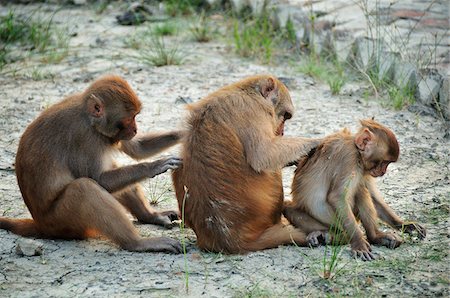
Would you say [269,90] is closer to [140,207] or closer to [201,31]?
[140,207]

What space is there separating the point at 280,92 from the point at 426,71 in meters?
2.88

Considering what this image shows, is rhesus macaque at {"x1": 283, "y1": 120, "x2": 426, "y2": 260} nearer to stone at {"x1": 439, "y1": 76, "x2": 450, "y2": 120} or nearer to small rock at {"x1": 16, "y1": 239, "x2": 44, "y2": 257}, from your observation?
small rock at {"x1": 16, "y1": 239, "x2": 44, "y2": 257}

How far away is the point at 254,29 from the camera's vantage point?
10.8 meters

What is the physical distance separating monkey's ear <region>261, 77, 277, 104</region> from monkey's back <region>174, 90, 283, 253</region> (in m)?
0.34

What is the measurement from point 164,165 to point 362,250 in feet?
4.95

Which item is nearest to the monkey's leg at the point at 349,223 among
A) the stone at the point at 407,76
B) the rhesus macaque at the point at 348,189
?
the rhesus macaque at the point at 348,189

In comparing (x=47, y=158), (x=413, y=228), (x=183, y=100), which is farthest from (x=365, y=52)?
(x=47, y=158)

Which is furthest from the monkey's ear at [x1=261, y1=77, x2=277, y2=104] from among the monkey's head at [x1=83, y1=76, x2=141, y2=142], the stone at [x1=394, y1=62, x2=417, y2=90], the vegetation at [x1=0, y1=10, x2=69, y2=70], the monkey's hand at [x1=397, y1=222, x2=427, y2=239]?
the vegetation at [x1=0, y1=10, x2=69, y2=70]

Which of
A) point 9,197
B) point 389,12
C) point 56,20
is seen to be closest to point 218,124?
point 9,197

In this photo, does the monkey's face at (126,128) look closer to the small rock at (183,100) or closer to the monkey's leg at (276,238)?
the monkey's leg at (276,238)

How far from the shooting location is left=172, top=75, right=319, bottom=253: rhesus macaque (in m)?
5.84

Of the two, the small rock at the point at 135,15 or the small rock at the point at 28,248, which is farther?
the small rock at the point at 135,15

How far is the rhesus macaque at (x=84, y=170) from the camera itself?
596 centimetres

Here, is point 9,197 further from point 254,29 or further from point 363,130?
point 254,29
